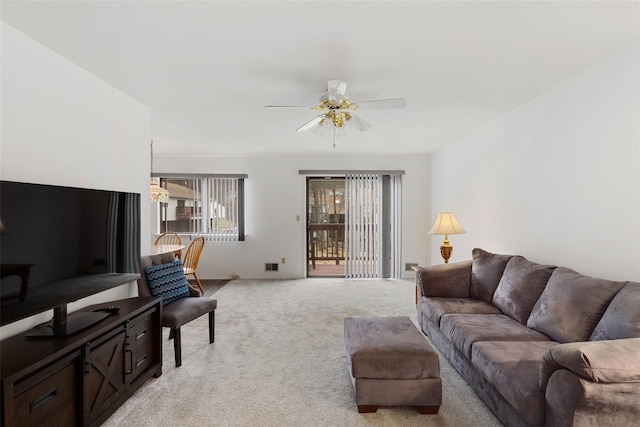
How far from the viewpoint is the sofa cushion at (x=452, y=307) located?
2.74 m

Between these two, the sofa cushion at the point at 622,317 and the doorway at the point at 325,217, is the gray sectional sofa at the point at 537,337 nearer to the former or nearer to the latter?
the sofa cushion at the point at 622,317

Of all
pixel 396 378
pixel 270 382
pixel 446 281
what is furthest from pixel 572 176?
pixel 270 382

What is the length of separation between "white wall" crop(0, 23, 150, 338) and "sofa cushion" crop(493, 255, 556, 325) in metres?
3.18

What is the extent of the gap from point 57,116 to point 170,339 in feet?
6.93

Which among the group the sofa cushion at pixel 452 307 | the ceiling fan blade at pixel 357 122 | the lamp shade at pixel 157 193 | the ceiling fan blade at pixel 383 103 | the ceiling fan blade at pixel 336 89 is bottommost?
the sofa cushion at pixel 452 307

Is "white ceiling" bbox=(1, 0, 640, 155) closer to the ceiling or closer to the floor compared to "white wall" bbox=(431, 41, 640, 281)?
closer to the ceiling

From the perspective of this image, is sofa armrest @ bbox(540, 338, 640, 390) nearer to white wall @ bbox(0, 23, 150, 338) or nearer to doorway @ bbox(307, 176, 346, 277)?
white wall @ bbox(0, 23, 150, 338)

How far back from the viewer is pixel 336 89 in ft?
8.04

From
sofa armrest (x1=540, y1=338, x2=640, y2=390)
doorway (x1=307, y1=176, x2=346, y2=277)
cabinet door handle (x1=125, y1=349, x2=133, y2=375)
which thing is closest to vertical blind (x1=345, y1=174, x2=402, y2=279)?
doorway (x1=307, y1=176, x2=346, y2=277)

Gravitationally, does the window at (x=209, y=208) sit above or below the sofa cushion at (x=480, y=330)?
above

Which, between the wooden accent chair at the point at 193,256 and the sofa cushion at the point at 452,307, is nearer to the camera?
the sofa cushion at the point at 452,307

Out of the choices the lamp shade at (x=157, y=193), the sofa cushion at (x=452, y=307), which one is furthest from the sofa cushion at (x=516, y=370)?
the lamp shade at (x=157, y=193)

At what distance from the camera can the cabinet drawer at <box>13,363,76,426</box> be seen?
55.6 inches

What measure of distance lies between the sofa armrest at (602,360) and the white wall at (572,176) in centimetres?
99
